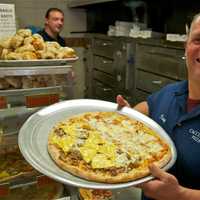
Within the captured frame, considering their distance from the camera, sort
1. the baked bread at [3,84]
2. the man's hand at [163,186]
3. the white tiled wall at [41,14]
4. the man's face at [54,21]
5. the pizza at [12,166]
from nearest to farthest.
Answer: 1. the man's hand at [163,186]
2. the baked bread at [3,84]
3. the pizza at [12,166]
4. the man's face at [54,21]
5. the white tiled wall at [41,14]

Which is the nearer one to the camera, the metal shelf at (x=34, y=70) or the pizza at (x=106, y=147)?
the pizza at (x=106, y=147)

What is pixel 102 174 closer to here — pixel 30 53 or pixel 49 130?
pixel 49 130

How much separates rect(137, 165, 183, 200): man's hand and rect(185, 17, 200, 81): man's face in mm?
385

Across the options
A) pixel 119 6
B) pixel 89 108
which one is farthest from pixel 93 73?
pixel 89 108

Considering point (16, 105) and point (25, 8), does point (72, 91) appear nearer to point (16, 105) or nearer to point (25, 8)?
point (16, 105)

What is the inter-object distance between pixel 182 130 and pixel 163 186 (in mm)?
298

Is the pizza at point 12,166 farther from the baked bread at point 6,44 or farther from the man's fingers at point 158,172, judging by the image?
the man's fingers at point 158,172

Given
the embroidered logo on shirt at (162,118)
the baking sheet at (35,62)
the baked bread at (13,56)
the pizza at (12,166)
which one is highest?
the baked bread at (13,56)

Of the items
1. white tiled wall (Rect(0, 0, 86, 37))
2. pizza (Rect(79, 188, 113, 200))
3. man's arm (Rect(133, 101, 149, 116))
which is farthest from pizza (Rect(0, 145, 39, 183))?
white tiled wall (Rect(0, 0, 86, 37))

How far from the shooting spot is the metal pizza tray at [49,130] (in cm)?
89

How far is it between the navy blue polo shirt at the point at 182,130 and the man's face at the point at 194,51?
0.41ft

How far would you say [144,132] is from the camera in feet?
4.00


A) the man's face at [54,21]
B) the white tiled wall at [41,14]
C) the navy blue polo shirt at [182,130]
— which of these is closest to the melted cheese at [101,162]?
the navy blue polo shirt at [182,130]

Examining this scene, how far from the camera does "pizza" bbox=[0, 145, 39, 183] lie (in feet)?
4.09
